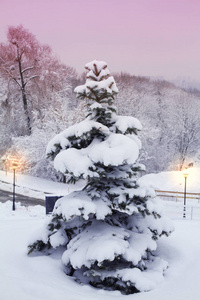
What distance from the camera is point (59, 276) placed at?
7082 millimetres

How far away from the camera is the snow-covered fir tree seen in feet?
22.5

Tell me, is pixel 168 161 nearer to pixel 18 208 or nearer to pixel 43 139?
pixel 43 139

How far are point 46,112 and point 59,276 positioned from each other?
24.6 meters

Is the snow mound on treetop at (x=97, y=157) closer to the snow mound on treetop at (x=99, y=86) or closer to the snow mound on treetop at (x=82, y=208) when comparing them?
the snow mound on treetop at (x=82, y=208)

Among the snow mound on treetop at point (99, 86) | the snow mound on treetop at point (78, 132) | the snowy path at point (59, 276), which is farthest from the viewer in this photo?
the snow mound on treetop at point (99, 86)

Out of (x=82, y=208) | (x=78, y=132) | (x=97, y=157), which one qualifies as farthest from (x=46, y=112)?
(x=82, y=208)

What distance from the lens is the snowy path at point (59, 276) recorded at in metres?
5.82

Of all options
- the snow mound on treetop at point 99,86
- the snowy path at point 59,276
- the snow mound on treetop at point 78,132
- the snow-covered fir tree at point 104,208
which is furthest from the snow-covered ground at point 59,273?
the snow mound on treetop at point 99,86

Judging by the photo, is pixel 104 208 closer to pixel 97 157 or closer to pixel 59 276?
pixel 97 157

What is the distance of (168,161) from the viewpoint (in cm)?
3956

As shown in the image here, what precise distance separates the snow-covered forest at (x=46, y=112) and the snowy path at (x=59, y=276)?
813 inches

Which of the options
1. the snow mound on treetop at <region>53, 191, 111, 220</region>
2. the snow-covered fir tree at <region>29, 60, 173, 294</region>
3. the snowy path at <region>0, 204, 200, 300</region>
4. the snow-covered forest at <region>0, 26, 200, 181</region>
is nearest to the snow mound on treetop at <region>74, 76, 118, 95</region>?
the snow-covered fir tree at <region>29, 60, 173, 294</region>

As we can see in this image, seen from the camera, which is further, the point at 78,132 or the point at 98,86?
the point at 98,86

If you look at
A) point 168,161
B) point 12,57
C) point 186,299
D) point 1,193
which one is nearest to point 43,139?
point 1,193
